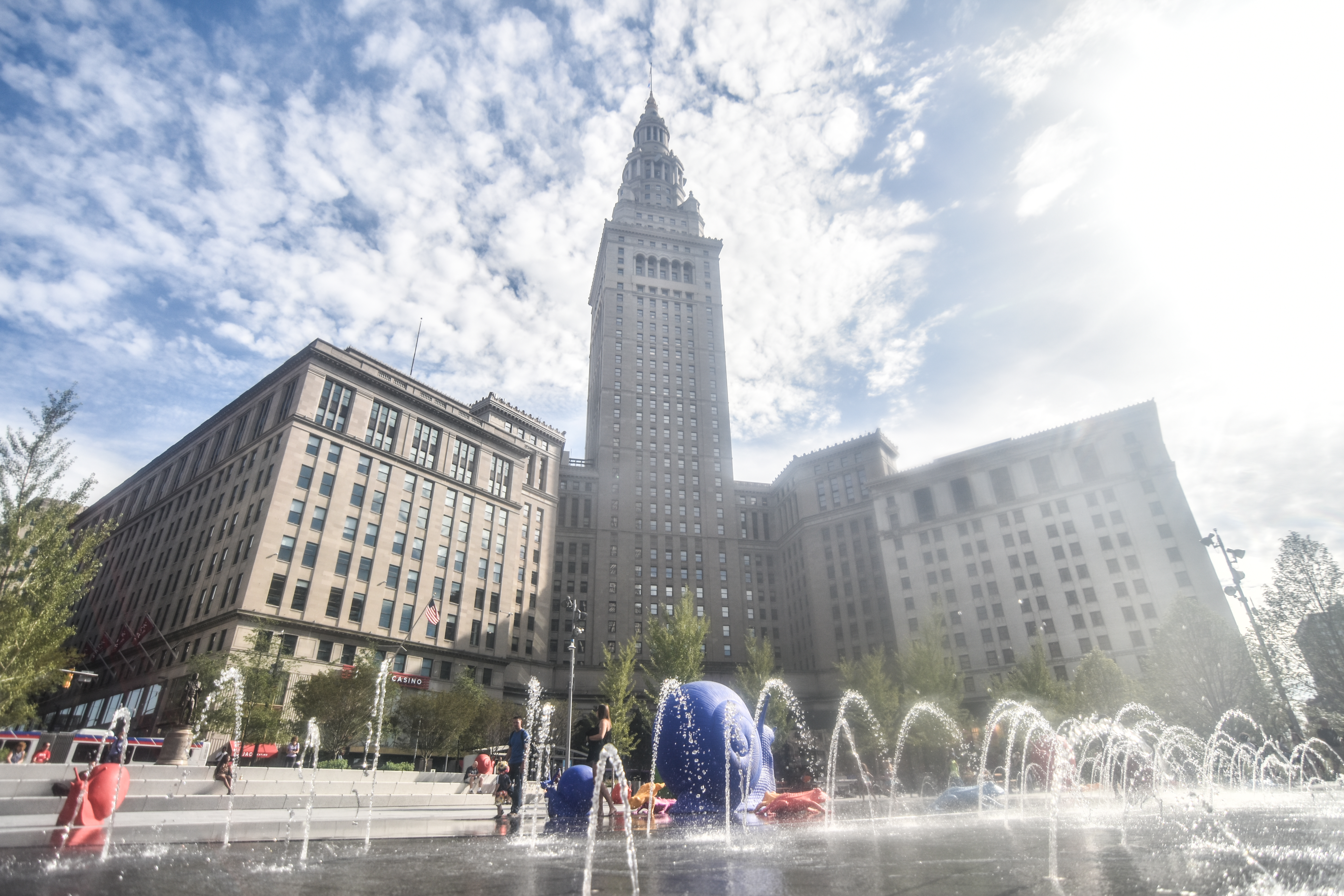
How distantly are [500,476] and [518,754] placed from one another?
2182 inches

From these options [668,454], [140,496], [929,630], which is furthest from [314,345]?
[929,630]

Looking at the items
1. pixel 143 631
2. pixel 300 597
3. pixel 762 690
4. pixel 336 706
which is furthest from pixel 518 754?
pixel 143 631

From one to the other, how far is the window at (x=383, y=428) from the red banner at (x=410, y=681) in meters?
19.3

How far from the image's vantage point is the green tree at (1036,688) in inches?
1726

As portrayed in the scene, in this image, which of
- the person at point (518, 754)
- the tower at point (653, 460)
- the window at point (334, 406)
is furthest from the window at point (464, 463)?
the person at point (518, 754)

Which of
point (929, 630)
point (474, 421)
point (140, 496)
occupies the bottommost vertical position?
point (929, 630)

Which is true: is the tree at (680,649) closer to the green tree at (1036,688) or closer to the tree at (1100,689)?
the green tree at (1036,688)

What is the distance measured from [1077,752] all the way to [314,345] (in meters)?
63.2

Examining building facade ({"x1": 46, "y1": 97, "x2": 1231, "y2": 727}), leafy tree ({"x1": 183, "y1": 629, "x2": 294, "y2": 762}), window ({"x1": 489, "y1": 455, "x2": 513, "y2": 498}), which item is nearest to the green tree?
building facade ({"x1": 46, "y1": 97, "x2": 1231, "y2": 727})

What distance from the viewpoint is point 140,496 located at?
231 ft

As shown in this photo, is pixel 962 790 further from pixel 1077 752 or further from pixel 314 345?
pixel 314 345

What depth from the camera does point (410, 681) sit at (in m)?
49.3

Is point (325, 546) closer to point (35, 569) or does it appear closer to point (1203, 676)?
point (35, 569)

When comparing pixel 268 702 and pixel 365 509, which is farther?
pixel 365 509
